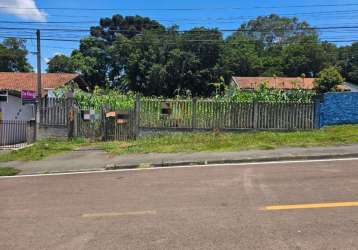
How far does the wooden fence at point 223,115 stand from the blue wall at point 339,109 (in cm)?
52

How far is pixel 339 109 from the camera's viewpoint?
2069 cm

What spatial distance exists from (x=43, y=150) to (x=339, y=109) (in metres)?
12.5

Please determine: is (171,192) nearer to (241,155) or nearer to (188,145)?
(241,155)

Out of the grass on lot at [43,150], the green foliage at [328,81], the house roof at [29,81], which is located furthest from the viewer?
the green foliage at [328,81]

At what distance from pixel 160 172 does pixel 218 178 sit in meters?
2.04

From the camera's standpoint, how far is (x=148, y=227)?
6559 mm

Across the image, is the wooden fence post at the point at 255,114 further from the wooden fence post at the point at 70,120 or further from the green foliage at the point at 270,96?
the wooden fence post at the point at 70,120

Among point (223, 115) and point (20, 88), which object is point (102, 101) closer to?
point (223, 115)

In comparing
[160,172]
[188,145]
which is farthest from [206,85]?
[160,172]

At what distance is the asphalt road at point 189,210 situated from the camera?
5.90 meters

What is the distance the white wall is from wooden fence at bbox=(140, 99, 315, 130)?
38.1 feet

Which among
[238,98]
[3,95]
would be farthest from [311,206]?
[3,95]

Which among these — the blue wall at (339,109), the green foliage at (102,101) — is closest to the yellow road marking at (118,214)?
the green foliage at (102,101)

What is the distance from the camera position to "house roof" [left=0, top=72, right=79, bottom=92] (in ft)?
134
